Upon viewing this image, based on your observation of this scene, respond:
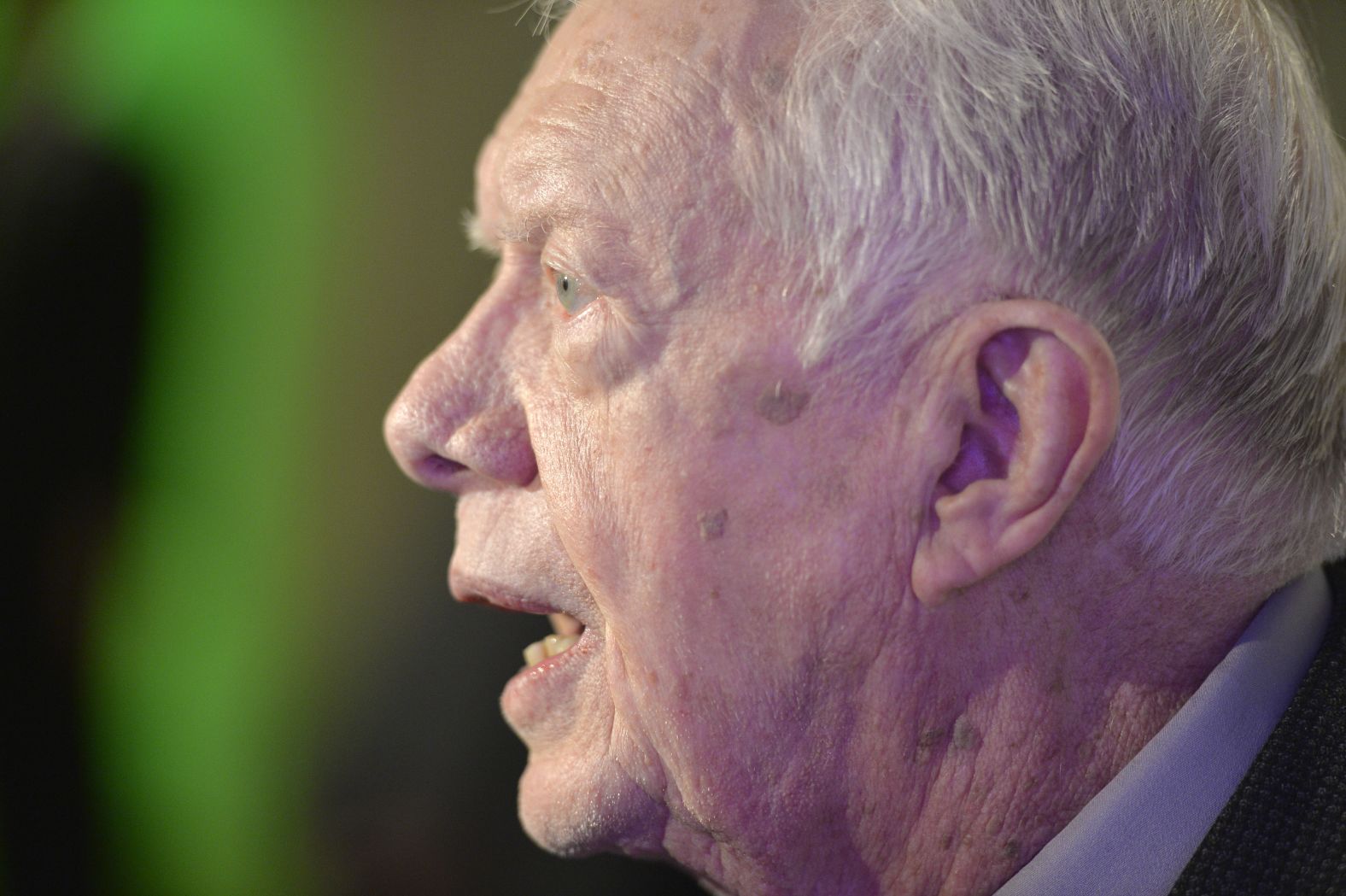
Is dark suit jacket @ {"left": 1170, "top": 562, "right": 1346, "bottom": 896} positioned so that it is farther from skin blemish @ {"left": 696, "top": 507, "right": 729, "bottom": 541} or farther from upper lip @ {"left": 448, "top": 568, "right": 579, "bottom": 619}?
upper lip @ {"left": 448, "top": 568, "right": 579, "bottom": 619}

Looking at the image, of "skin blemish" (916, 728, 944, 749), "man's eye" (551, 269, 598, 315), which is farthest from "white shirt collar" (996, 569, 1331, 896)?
"man's eye" (551, 269, 598, 315)

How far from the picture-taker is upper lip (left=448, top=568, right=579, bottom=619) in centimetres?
89

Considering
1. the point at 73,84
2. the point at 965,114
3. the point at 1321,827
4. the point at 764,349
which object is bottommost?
the point at 1321,827

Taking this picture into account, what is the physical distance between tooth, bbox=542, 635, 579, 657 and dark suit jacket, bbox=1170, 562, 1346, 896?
55 centimetres

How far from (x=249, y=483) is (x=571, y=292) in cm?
97

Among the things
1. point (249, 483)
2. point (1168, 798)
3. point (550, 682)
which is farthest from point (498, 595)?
point (249, 483)

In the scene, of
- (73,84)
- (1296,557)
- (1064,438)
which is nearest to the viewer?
(1064,438)

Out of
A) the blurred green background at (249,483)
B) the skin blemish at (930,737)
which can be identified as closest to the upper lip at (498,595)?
the skin blemish at (930,737)

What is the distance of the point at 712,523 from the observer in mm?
766

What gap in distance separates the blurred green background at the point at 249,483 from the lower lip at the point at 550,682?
0.65 m

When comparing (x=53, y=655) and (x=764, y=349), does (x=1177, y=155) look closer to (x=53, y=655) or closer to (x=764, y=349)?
(x=764, y=349)

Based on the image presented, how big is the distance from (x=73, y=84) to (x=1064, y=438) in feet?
4.87

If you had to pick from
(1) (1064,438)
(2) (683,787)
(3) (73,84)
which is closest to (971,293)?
(1) (1064,438)

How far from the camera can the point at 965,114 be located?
2.41ft
